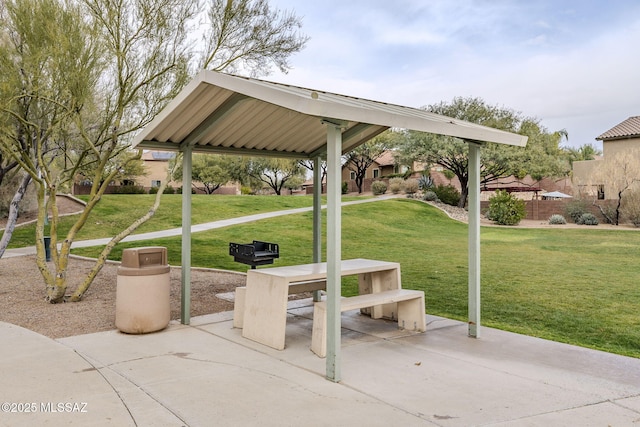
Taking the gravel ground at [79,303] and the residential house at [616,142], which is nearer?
the gravel ground at [79,303]

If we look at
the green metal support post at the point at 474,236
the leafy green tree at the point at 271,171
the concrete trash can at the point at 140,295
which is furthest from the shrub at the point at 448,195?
the concrete trash can at the point at 140,295

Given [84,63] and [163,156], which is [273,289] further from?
[163,156]

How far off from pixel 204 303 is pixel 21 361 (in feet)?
10.1

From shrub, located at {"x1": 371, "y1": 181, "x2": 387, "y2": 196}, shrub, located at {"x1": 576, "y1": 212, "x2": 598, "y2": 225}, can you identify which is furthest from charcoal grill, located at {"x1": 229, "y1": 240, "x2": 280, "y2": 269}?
shrub, located at {"x1": 371, "y1": 181, "x2": 387, "y2": 196}

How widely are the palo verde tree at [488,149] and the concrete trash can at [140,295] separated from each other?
1101 inches

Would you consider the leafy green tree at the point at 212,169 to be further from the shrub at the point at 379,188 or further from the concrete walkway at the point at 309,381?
the concrete walkway at the point at 309,381

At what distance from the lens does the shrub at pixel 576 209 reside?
2666 centimetres

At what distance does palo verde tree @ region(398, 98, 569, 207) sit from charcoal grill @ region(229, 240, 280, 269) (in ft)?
86.7

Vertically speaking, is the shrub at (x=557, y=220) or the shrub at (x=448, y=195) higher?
the shrub at (x=448, y=195)

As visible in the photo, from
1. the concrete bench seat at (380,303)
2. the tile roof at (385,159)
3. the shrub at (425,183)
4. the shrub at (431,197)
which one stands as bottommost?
the concrete bench seat at (380,303)

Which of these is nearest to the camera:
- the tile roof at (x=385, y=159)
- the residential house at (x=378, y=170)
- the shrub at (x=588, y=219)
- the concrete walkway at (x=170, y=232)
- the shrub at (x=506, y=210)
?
the concrete walkway at (x=170, y=232)

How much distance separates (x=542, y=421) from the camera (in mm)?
3334

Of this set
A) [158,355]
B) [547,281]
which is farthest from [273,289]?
[547,281]

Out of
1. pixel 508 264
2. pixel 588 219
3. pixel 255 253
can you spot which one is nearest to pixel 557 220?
pixel 588 219
